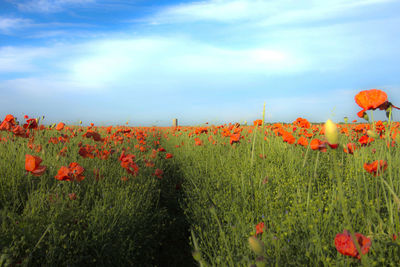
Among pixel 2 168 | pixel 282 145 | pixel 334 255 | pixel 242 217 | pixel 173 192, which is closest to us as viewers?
pixel 334 255

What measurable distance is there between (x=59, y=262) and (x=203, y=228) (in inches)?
41.1

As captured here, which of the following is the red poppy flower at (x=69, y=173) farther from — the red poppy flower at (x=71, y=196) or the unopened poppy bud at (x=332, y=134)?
the unopened poppy bud at (x=332, y=134)

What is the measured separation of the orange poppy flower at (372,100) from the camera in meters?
1.41

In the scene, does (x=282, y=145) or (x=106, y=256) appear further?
(x=282, y=145)

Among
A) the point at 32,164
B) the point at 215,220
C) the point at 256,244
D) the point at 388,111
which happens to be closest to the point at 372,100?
the point at 388,111

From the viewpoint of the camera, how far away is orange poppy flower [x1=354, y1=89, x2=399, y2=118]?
141cm

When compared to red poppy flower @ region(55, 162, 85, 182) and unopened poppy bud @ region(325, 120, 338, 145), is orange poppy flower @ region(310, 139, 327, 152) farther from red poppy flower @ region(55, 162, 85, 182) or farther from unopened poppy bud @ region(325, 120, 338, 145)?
red poppy flower @ region(55, 162, 85, 182)

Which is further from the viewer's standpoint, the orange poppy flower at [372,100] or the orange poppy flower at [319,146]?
the orange poppy flower at [372,100]

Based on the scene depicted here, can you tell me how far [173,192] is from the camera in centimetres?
362

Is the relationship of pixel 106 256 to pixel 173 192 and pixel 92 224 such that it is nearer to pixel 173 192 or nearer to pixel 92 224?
pixel 92 224

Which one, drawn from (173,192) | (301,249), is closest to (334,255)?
(301,249)

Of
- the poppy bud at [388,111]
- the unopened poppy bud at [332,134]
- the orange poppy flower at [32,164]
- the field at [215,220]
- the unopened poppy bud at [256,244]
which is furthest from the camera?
the orange poppy flower at [32,164]

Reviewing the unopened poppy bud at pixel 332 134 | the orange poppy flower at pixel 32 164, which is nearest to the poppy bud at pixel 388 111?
the unopened poppy bud at pixel 332 134

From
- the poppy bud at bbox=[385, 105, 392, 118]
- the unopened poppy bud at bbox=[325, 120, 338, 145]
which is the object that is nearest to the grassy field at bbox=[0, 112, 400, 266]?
the unopened poppy bud at bbox=[325, 120, 338, 145]
